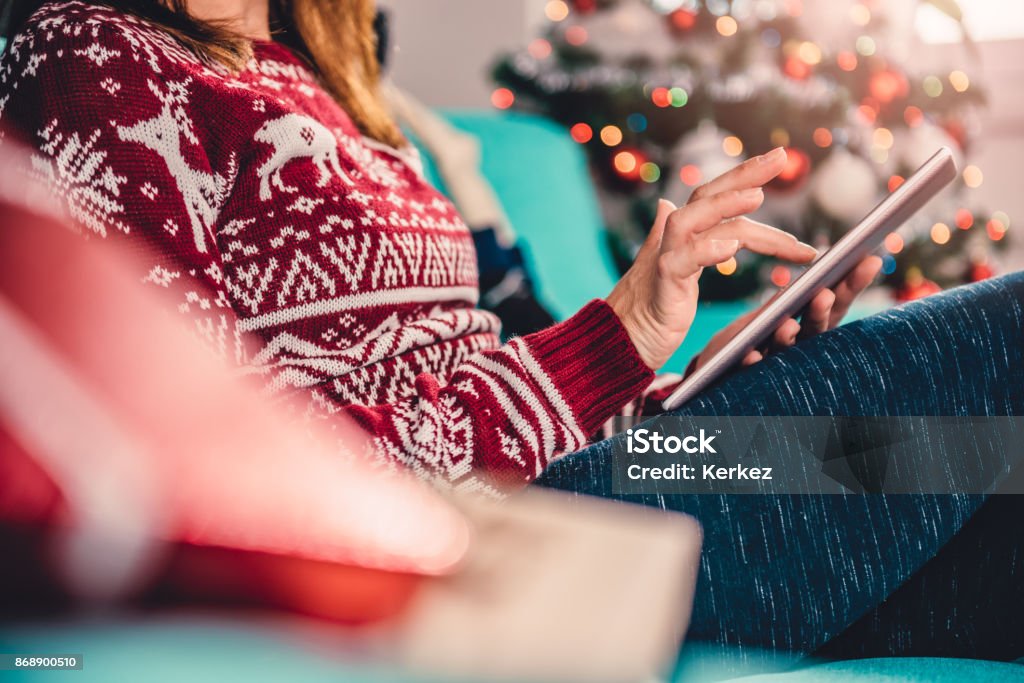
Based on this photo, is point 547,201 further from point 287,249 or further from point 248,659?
point 248,659

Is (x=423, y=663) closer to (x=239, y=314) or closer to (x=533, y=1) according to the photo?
(x=239, y=314)

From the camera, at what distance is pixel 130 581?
0.75 ft

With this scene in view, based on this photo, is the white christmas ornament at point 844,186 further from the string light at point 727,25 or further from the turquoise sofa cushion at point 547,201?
the turquoise sofa cushion at point 547,201

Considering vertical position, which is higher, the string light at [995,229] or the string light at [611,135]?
the string light at [611,135]

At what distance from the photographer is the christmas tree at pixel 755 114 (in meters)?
1.99

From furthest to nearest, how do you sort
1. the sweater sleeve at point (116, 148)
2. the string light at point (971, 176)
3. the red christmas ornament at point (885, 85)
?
the string light at point (971, 176), the red christmas ornament at point (885, 85), the sweater sleeve at point (116, 148)

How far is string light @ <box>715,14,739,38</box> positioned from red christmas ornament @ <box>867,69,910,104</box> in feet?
1.29

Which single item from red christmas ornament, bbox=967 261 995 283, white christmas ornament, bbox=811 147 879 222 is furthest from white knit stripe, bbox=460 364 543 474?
red christmas ornament, bbox=967 261 995 283

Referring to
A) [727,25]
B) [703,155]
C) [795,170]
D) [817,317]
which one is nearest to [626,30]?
[727,25]

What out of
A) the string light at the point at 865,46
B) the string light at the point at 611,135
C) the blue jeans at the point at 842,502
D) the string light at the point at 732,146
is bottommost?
the blue jeans at the point at 842,502

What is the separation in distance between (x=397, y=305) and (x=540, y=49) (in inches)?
66.2

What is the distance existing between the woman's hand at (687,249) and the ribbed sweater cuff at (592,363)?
20 mm

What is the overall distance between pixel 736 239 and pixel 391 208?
0.93ft

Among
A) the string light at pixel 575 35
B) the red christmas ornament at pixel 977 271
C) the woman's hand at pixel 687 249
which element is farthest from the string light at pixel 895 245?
the woman's hand at pixel 687 249
